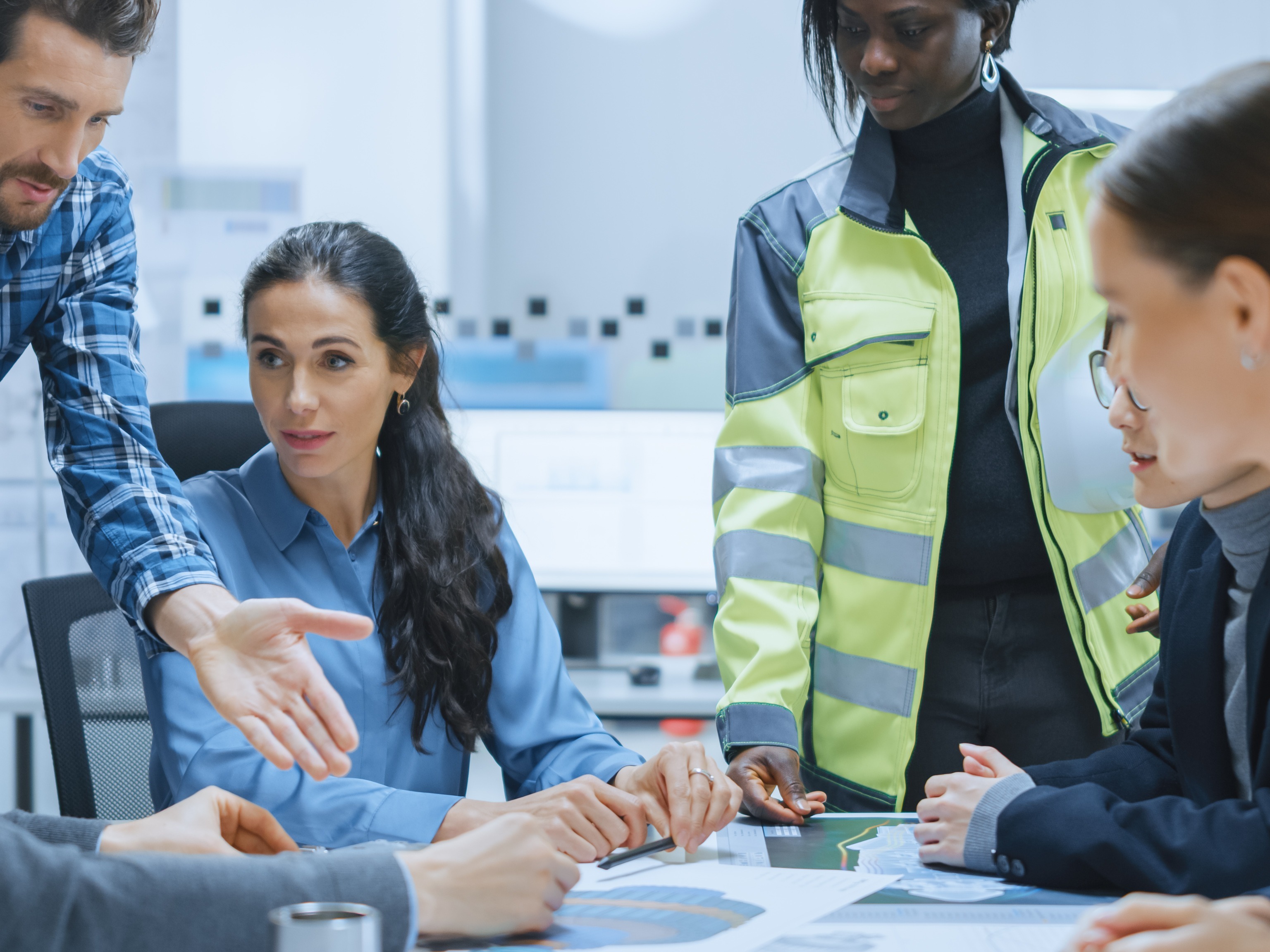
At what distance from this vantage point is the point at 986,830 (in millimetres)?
1012

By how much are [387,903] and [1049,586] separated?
0.93 m

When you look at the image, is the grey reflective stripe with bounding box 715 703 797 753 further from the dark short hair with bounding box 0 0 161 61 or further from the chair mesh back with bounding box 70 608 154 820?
the dark short hair with bounding box 0 0 161 61

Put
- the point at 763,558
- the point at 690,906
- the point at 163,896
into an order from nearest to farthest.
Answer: the point at 163,896 < the point at 690,906 < the point at 763,558

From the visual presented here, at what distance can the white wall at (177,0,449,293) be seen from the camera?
8.90 feet

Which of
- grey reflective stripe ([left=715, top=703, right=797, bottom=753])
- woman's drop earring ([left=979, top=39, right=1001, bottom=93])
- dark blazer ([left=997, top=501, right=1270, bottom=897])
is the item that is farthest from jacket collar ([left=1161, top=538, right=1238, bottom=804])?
woman's drop earring ([left=979, top=39, right=1001, bottom=93])

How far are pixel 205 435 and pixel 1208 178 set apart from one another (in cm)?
131

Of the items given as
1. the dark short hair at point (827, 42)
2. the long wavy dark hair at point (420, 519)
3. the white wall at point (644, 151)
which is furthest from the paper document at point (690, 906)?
the white wall at point (644, 151)

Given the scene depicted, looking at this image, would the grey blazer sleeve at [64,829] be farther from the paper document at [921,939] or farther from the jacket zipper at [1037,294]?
the jacket zipper at [1037,294]

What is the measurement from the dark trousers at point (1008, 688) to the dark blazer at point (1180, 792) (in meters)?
0.23

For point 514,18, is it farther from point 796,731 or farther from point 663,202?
point 796,731

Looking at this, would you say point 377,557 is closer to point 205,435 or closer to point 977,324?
point 205,435

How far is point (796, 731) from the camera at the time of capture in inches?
52.6

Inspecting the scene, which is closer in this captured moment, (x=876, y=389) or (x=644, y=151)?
(x=876, y=389)

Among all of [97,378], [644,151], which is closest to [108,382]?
[97,378]
